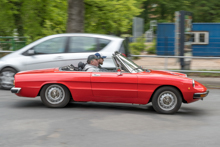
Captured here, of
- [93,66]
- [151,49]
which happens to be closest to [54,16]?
[151,49]

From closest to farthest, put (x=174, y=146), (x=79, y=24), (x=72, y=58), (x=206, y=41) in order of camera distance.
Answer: (x=174, y=146) < (x=72, y=58) < (x=79, y=24) < (x=206, y=41)

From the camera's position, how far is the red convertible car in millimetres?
6918

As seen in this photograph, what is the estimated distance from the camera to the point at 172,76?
702 cm

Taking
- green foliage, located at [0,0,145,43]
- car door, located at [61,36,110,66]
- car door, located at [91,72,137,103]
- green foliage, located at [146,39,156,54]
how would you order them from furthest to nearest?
green foliage, located at [146,39,156,54] < green foliage, located at [0,0,145,43] < car door, located at [61,36,110,66] < car door, located at [91,72,137,103]

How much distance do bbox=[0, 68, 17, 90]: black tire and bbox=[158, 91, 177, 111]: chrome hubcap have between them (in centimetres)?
475

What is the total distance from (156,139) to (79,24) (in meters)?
8.36

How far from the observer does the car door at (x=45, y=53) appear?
380 inches

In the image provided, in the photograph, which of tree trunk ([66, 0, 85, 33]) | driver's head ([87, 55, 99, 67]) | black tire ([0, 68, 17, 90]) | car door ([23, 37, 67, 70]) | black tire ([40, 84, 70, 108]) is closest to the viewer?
black tire ([40, 84, 70, 108])

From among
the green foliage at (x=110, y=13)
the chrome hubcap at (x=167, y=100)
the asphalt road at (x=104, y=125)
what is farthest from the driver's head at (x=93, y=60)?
the green foliage at (x=110, y=13)

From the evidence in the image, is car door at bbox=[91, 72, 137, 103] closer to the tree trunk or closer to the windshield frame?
the windshield frame

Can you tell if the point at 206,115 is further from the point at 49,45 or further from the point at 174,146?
the point at 49,45

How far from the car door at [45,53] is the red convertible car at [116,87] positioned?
7.03 ft

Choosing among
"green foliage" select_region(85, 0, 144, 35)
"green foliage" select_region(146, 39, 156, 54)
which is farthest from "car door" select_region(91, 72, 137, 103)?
"green foliage" select_region(146, 39, 156, 54)

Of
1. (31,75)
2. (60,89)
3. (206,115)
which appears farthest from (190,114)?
(31,75)
